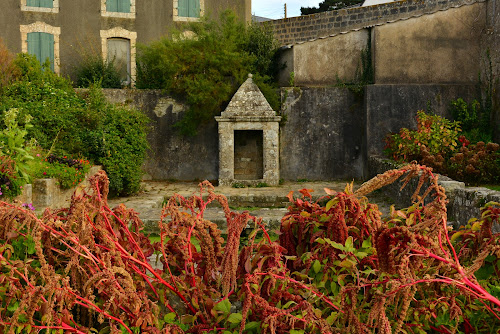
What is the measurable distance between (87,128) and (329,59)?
6.11 meters

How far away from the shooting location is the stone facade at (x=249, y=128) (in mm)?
11336

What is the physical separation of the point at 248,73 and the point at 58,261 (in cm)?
1069

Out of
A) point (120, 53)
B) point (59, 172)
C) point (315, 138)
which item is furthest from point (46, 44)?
point (59, 172)

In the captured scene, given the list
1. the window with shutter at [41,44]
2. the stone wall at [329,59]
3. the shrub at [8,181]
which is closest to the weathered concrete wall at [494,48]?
the stone wall at [329,59]

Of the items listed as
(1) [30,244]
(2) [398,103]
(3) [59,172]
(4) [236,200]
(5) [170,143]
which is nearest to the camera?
(1) [30,244]

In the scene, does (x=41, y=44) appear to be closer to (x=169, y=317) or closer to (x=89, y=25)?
(x=89, y=25)

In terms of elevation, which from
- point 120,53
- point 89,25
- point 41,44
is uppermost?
point 89,25

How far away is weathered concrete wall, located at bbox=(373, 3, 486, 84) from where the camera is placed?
1160cm

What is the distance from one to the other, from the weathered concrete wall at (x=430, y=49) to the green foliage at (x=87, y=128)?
584 cm

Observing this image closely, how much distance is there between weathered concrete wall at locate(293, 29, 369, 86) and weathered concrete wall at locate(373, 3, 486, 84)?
668 millimetres

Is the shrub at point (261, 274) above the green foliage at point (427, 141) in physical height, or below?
below

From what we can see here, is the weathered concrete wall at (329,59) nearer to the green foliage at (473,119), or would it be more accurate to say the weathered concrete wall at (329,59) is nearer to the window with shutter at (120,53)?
the green foliage at (473,119)

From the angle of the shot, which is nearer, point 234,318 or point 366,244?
point 234,318

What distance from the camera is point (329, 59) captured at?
1241 centimetres
